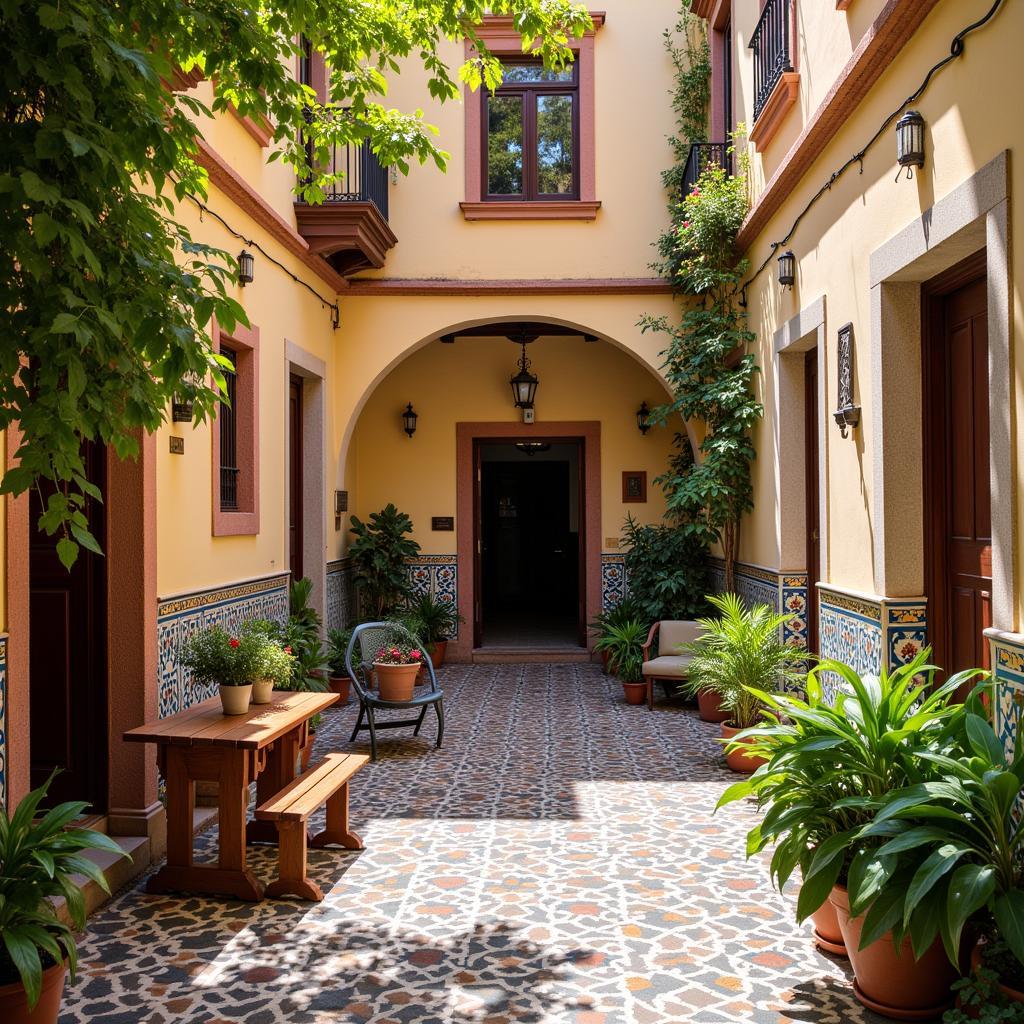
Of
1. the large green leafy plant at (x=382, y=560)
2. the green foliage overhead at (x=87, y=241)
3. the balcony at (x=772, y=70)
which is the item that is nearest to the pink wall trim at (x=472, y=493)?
the large green leafy plant at (x=382, y=560)

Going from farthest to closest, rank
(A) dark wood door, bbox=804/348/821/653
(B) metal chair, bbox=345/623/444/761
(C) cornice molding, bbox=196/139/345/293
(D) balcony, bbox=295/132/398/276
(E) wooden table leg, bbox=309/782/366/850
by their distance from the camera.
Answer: (D) balcony, bbox=295/132/398/276
(A) dark wood door, bbox=804/348/821/653
(B) metal chair, bbox=345/623/444/761
(C) cornice molding, bbox=196/139/345/293
(E) wooden table leg, bbox=309/782/366/850

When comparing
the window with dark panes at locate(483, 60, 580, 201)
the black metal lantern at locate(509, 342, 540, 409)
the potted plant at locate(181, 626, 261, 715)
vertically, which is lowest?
the potted plant at locate(181, 626, 261, 715)

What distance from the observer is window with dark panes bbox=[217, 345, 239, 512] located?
6.27m

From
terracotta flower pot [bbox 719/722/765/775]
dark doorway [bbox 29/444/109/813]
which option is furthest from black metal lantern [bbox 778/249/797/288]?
dark doorway [bbox 29/444/109/813]

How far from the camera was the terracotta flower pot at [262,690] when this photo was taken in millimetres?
4684

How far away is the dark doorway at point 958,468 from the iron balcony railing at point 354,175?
4841mm

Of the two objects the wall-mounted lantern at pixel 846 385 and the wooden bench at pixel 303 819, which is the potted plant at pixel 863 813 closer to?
the wooden bench at pixel 303 819

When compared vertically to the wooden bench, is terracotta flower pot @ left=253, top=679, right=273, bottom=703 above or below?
above

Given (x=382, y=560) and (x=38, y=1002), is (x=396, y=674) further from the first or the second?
(x=38, y=1002)

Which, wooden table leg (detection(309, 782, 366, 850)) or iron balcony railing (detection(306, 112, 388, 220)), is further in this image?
iron balcony railing (detection(306, 112, 388, 220))

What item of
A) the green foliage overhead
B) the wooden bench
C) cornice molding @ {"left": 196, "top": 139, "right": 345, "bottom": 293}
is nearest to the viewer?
the green foliage overhead

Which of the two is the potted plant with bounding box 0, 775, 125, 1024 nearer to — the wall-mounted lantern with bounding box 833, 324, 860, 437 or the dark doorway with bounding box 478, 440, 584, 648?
the wall-mounted lantern with bounding box 833, 324, 860, 437

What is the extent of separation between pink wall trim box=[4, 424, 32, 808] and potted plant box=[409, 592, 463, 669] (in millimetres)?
5960

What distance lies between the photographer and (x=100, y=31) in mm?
2361
